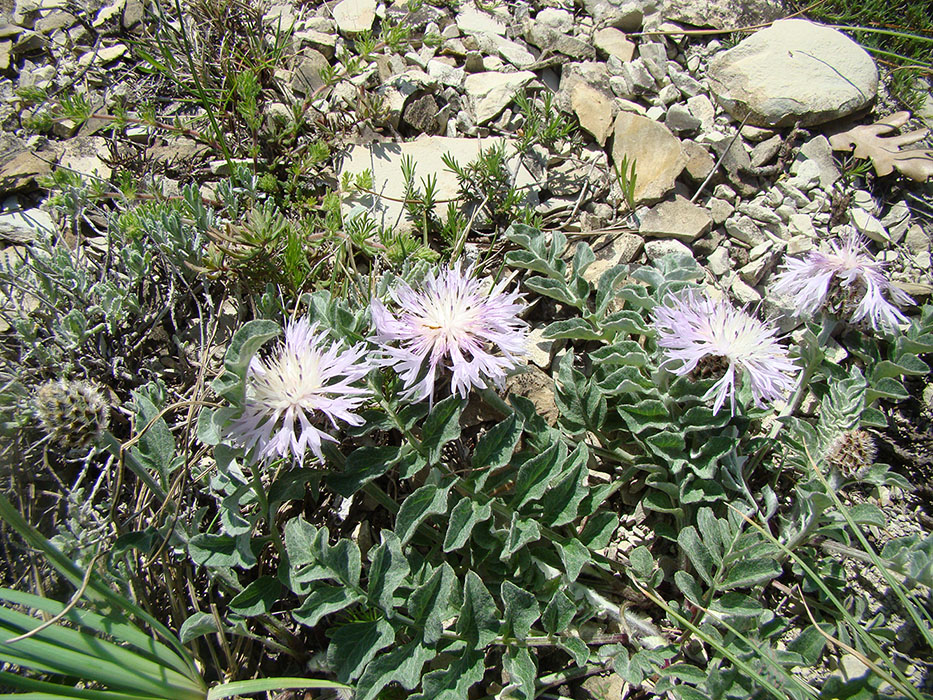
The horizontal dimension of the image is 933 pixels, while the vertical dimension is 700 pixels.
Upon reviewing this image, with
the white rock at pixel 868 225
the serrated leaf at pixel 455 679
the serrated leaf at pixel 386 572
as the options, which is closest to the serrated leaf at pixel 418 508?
the serrated leaf at pixel 386 572

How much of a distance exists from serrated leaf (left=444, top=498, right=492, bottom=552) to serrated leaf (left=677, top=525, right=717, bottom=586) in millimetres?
634

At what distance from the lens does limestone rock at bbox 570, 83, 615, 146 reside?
3020 millimetres

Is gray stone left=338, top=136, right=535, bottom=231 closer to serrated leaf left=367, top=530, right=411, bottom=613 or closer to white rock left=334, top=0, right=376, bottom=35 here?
white rock left=334, top=0, right=376, bottom=35

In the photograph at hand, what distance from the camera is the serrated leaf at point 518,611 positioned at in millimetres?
1834

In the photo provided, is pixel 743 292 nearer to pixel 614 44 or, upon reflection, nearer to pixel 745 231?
pixel 745 231

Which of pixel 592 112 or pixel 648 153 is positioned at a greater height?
pixel 592 112

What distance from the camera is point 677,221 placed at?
282cm

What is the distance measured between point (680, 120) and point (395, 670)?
270 cm

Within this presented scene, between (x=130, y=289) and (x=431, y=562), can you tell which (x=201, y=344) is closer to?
(x=130, y=289)

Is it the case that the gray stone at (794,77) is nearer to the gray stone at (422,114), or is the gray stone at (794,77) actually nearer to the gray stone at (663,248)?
the gray stone at (663,248)

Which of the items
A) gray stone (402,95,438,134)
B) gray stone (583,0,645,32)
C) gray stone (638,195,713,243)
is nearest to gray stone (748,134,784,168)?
gray stone (638,195,713,243)

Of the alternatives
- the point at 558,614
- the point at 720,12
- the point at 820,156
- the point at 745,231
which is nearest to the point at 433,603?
the point at 558,614

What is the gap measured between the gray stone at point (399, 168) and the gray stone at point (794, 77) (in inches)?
45.6

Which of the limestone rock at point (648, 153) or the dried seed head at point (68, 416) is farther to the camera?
the limestone rock at point (648, 153)
